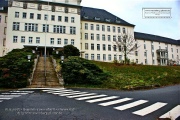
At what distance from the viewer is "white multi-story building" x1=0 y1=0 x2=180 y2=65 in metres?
38.0

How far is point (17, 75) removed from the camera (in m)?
15.4

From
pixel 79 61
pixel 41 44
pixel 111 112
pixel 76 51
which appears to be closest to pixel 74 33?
pixel 41 44

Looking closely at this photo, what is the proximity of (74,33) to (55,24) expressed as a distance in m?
4.74

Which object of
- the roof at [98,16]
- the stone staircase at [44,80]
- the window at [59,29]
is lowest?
the stone staircase at [44,80]

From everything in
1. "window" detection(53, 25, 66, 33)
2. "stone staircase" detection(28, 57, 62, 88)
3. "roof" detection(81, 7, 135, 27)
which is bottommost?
"stone staircase" detection(28, 57, 62, 88)

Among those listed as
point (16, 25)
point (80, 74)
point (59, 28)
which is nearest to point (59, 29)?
point (59, 28)

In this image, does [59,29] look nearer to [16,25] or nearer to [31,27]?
[31,27]

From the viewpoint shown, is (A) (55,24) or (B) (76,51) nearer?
(B) (76,51)

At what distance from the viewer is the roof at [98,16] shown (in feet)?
158

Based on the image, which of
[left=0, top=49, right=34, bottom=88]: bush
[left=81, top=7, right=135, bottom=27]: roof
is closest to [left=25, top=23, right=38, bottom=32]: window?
[left=81, top=7, right=135, bottom=27]: roof

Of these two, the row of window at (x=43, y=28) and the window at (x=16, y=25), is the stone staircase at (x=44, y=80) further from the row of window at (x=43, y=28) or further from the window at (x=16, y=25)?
the window at (x=16, y=25)

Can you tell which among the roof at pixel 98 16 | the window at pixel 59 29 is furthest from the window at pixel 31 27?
the roof at pixel 98 16

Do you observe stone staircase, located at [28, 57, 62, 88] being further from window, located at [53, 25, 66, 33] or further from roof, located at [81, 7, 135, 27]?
roof, located at [81, 7, 135, 27]

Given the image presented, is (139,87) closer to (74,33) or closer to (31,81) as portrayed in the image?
(31,81)
